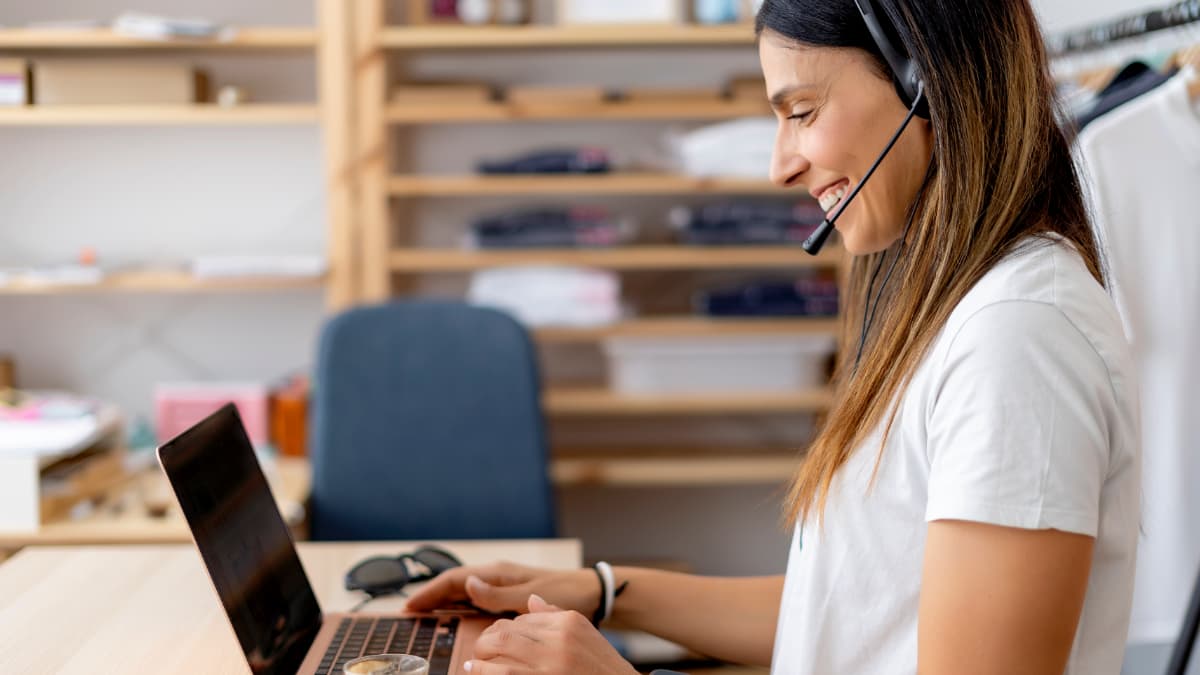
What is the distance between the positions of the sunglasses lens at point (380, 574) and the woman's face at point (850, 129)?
82cm

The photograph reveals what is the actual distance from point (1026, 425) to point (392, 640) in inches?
30.9

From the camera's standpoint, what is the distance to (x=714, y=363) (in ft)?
9.48

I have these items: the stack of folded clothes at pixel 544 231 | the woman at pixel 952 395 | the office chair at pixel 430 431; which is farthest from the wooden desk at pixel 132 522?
the woman at pixel 952 395

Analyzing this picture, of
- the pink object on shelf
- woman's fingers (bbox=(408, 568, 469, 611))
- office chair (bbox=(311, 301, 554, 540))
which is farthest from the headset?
the pink object on shelf

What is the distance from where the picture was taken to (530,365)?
236 centimetres

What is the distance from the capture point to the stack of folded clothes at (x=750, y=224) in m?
2.84

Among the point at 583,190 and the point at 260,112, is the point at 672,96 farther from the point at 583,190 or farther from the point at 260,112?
the point at 260,112

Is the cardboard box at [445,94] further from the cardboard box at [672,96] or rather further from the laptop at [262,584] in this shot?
the laptop at [262,584]

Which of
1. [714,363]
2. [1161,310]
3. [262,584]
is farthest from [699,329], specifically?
[262,584]

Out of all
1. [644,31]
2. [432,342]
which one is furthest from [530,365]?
[644,31]

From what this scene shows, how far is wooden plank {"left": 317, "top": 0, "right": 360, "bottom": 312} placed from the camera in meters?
2.76

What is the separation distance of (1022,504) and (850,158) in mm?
357

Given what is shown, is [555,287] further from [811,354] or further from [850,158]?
[850,158]

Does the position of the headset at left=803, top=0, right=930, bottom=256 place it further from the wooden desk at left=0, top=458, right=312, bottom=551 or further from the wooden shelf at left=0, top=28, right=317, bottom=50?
the wooden shelf at left=0, top=28, right=317, bottom=50
